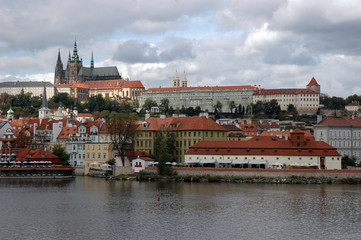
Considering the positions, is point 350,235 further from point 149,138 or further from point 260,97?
point 260,97

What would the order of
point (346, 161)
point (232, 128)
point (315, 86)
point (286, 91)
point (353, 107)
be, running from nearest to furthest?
point (346, 161) < point (232, 128) < point (353, 107) < point (286, 91) < point (315, 86)

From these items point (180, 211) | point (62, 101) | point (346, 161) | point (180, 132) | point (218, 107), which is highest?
point (62, 101)

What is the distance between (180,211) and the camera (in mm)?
44188

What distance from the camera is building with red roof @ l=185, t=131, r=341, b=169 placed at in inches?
2657

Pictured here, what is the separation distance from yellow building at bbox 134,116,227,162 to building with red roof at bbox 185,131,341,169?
5.08 m

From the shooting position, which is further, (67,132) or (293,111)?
(293,111)

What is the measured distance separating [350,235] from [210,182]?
97.4ft

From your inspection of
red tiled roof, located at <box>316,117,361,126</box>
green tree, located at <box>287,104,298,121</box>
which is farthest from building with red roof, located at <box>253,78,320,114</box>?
red tiled roof, located at <box>316,117,361,126</box>

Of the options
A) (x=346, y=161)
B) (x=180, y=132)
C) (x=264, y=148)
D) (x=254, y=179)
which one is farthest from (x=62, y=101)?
(x=254, y=179)

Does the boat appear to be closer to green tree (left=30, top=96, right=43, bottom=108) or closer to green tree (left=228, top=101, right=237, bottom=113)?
green tree (left=228, top=101, right=237, bottom=113)

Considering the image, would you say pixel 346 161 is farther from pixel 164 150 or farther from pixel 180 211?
pixel 180 211

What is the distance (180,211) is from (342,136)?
4565cm

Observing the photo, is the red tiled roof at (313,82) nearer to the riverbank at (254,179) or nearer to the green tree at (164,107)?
the green tree at (164,107)

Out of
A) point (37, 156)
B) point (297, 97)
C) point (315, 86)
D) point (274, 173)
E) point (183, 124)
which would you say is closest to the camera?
point (274, 173)
